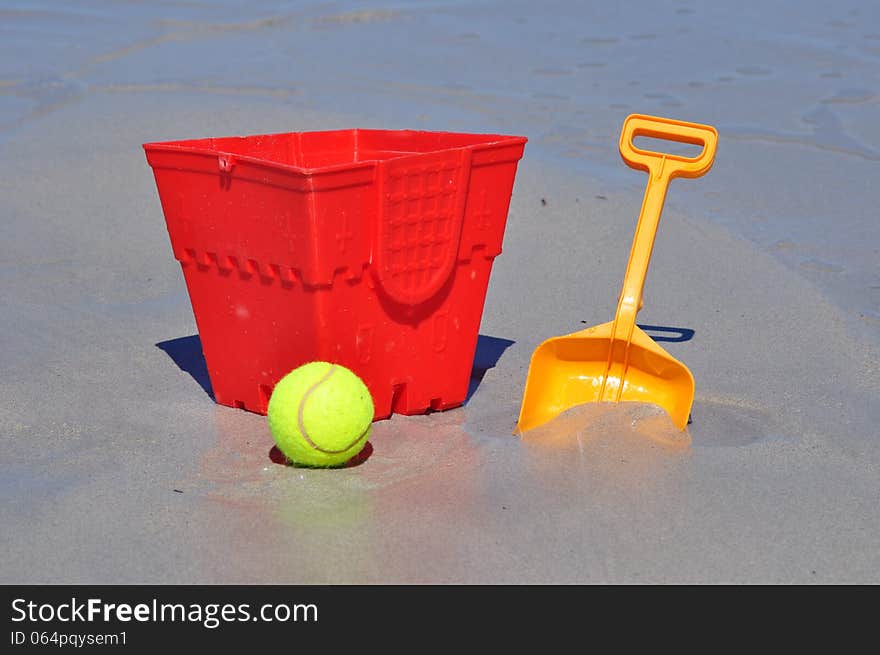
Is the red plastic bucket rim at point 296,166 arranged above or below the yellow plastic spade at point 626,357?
above

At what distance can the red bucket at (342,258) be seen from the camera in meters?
2.58

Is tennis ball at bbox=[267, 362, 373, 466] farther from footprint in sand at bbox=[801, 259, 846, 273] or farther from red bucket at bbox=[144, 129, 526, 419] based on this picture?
footprint in sand at bbox=[801, 259, 846, 273]

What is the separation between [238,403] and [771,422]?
1.39 meters

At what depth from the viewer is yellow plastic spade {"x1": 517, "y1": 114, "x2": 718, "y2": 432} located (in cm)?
284

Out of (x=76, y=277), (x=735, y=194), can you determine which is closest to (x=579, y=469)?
(x=76, y=277)

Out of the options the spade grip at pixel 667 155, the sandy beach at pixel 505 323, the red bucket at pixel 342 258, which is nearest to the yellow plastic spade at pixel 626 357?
the spade grip at pixel 667 155

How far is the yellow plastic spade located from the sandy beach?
119 millimetres

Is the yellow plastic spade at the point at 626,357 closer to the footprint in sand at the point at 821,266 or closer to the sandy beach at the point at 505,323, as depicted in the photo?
the sandy beach at the point at 505,323

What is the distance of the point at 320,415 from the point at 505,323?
1.29m

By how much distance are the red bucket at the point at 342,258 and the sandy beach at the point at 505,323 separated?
151mm

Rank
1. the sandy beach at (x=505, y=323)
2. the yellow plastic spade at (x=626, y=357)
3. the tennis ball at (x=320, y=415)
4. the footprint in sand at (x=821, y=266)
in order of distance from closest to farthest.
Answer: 1. the sandy beach at (x=505, y=323)
2. the tennis ball at (x=320, y=415)
3. the yellow plastic spade at (x=626, y=357)
4. the footprint in sand at (x=821, y=266)

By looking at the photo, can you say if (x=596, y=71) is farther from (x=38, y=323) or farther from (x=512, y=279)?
(x=38, y=323)

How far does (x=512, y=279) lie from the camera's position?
13.1ft

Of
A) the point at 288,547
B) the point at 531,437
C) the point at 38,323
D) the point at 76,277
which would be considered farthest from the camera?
the point at 76,277
